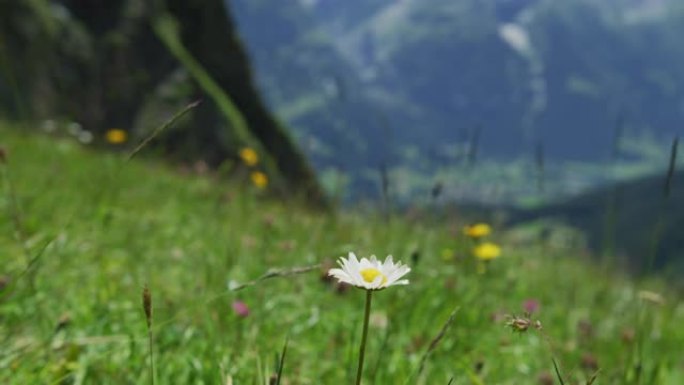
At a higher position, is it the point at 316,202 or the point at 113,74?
the point at 113,74

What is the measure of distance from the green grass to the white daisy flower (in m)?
0.19

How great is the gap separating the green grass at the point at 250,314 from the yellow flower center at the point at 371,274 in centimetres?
19

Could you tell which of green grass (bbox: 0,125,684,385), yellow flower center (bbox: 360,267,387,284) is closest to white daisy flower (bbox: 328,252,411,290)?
yellow flower center (bbox: 360,267,387,284)

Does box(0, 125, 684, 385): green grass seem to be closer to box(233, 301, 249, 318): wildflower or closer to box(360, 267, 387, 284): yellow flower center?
box(233, 301, 249, 318): wildflower

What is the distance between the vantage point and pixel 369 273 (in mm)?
1172

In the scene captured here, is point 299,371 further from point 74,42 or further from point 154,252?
point 74,42

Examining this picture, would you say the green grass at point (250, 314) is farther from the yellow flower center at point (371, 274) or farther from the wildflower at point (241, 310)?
the yellow flower center at point (371, 274)

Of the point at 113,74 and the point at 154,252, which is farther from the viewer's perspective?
the point at 113,74

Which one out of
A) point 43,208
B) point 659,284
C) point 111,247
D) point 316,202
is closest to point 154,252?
point 111,247

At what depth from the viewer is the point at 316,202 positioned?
11992 millimetres

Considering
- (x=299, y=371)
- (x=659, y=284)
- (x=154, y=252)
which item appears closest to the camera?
(x=299, y=371)

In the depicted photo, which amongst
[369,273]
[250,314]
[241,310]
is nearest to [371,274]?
[369,273]

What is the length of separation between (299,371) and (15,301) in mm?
1044

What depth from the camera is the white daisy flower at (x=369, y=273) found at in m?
1.06
